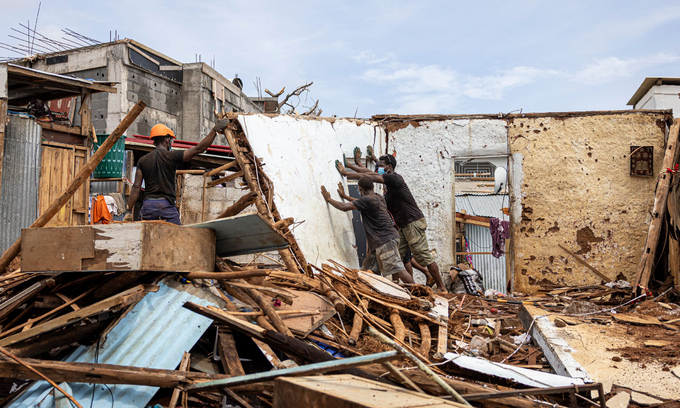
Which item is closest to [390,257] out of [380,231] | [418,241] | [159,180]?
[380,231]

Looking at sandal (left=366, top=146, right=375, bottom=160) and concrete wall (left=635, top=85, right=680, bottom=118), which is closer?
sandal (left=366, top=146, right=375, bottom=160)

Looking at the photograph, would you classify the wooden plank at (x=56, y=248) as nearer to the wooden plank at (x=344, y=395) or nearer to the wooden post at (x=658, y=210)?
the wooden plank at (x=344, y=395)

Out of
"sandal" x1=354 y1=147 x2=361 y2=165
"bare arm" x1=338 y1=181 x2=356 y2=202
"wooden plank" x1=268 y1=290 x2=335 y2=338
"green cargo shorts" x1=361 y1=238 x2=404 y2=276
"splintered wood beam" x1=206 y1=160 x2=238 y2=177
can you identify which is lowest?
"wooden plank" x1=268 y1=290 x2=335 y2=338

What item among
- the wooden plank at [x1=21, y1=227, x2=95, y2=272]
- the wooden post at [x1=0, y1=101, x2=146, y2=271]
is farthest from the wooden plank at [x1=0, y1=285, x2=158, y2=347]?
the wooden post at [x1=0, y1=101, x2=146, y2=271]

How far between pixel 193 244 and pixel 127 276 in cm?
54

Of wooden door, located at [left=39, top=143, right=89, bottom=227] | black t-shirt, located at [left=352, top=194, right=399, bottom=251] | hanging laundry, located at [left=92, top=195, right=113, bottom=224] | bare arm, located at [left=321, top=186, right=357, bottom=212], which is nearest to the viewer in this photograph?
black t-shirt, located at [left=352, top=194, right=399, bottom=251]

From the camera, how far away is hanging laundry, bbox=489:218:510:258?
8.70m

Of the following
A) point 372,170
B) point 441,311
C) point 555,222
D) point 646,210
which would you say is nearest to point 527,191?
point 555,222

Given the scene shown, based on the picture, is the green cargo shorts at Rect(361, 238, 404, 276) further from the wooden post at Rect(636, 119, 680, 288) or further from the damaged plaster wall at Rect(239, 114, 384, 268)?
the wooden post at Rect(636, 119, 680, 288)

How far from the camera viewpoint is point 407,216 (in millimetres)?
7418

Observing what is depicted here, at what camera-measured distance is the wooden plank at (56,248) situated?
3.45 meters

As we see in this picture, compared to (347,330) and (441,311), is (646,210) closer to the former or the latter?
(441,311)

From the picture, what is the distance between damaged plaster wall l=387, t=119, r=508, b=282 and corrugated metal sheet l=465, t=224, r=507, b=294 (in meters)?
3.45

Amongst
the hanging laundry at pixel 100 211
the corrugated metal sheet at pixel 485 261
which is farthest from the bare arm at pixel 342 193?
the hanging laundry at pixel 100 211
